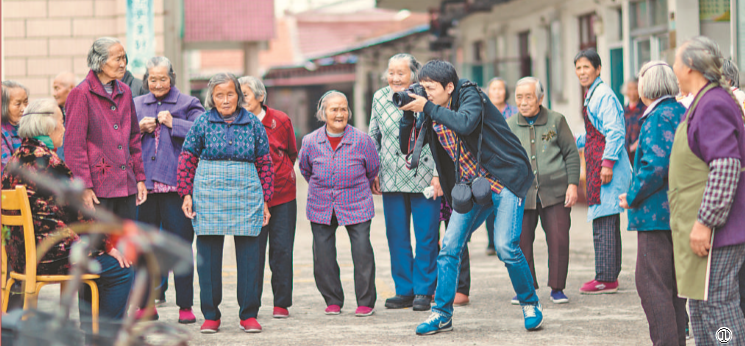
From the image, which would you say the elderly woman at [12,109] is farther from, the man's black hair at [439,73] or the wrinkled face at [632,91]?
the wrinkled face at [632,91]

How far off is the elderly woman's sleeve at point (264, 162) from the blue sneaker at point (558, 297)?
90.4 inches

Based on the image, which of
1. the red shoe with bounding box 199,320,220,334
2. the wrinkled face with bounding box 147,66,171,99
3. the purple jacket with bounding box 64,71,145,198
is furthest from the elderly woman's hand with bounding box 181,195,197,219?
the wrinkled face with bounding box 147,66,171,99

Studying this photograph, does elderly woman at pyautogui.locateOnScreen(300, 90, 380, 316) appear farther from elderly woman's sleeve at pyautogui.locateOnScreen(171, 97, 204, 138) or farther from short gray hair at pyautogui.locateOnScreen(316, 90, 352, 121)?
elderly woman's sleeve at pyautogui.locateOnScreen(171, 97, 204, 138)

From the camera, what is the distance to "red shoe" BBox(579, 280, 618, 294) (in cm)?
724

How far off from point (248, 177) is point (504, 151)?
5.47 feet

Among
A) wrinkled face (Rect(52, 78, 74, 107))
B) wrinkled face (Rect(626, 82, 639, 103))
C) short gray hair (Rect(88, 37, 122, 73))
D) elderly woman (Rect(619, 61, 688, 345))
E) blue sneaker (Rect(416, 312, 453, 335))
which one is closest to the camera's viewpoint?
elderly woman (Rect(619, 61, 688, 345))

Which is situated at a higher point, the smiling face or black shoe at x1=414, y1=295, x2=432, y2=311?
the smiling face

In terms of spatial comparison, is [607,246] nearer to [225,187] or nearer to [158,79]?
[225,187]

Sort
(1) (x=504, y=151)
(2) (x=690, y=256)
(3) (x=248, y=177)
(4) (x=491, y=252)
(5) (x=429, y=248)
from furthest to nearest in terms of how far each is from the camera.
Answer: (4) (x=491, y=252), (5) (x=429, y=248), (3) (x=248, y=177), (1) (x=504, y=151), (2) (x=690, y=256)

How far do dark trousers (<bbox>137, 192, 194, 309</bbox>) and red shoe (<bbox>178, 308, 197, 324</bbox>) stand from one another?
1.3 inches

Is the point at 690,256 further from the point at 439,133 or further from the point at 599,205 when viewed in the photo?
the point at 599,205

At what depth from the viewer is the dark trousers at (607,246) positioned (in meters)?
7.08

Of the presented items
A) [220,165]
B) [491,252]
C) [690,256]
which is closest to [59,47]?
[491,252]

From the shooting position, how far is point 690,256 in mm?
4250
